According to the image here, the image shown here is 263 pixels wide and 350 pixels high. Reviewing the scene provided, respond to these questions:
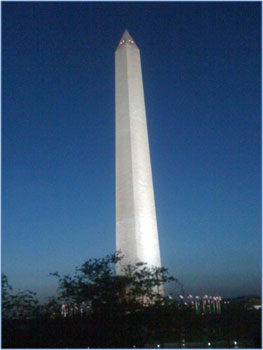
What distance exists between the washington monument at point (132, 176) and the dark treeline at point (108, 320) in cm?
827

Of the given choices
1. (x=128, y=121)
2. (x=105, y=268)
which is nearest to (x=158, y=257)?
(x=128, y=121)

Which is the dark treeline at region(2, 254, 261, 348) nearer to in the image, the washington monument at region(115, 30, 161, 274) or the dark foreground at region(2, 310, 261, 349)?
the dark foreground at region(2, 310, 261, 349)

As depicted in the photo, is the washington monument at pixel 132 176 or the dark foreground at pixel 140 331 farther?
the washington monument at pixel 132 176

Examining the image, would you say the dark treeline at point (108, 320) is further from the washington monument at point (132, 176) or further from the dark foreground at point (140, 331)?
the washington monument at point (132, 176)

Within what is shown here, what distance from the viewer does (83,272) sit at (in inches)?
601

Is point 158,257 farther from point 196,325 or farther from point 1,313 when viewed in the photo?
point 1,313

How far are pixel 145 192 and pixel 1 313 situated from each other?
13587mm

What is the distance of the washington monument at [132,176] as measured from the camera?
79.6 ft

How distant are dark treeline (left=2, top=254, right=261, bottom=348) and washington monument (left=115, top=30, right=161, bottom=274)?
8274 mm

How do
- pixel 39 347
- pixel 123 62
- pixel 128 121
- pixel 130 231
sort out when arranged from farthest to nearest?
pixel 123 62
pixel 128 121
pixel 130 231
pixel 39 347

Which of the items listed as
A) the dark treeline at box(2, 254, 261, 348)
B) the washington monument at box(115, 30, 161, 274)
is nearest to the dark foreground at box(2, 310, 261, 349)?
the dark treeline at box(2, 254, 261, 348)

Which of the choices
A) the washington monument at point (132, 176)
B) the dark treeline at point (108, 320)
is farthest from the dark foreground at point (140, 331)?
the washington monument at point (132, 176)

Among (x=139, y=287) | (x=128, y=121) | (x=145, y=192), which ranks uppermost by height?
(x=128, y=121)

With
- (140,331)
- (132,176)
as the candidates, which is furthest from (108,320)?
(132,176)
